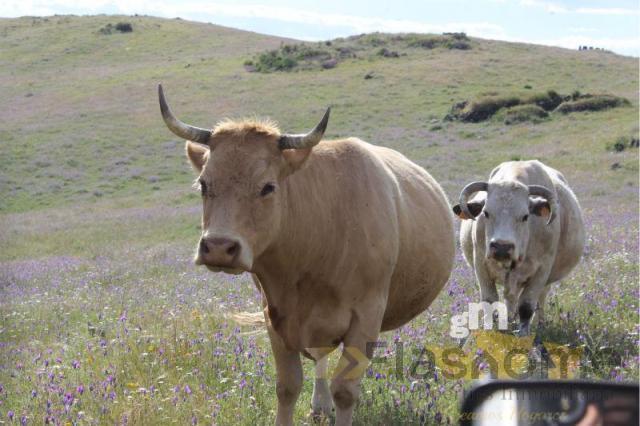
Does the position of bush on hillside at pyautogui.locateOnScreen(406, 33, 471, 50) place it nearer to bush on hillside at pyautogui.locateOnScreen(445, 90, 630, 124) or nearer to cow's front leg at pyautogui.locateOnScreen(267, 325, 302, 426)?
bush on hillside at pyautogui.locateOnScreen(445, 90, 630, 124)

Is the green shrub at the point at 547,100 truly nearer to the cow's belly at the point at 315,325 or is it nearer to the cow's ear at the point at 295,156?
the cow's belly at the point at 315,325

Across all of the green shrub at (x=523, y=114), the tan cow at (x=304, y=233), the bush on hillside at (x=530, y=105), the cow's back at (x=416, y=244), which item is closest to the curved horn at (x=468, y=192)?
the cow's back at (x=416, y=244)

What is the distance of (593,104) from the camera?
148 ft

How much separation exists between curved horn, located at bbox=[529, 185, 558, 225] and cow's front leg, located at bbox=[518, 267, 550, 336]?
0.62 metres

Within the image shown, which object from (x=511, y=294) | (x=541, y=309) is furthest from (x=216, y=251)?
(x=541, y=309)

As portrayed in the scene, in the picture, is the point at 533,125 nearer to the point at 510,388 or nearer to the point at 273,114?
the point at 273,114

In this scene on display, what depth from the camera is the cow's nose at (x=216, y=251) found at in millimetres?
4508

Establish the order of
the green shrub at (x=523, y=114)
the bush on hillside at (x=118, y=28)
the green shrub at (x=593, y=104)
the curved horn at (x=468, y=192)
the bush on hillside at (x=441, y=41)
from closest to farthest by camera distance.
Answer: the curved horn at (x=468, y=192)
the green shrub at (x=523, y=114)
the green shrub at (x=593, y=104)
the bush on hillside at (x=441, y=41)
the bush on hillside at (x=118, y=28)

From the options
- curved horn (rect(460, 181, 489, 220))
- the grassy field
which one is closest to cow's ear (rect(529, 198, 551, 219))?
curved horn (rect(460, 181, 489, 220))

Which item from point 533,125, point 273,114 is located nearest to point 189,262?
point 533,125

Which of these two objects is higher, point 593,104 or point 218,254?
point 593,104

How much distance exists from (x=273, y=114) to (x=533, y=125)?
1596cm

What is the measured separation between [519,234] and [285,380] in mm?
3915

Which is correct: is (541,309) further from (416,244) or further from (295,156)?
(295,156)
